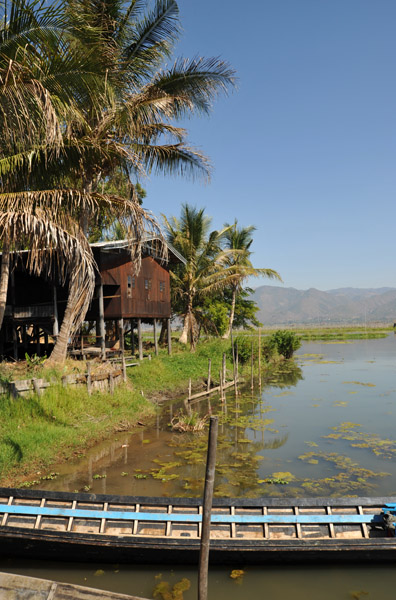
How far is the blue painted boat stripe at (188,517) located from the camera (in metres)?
7.27

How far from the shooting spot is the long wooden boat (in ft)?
22.2

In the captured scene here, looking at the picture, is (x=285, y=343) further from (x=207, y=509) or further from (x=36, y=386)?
(x=207, y=509)

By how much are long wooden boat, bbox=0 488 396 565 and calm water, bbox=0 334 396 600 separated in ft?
0.84

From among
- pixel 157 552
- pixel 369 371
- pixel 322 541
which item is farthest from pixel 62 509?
pixel 369 371

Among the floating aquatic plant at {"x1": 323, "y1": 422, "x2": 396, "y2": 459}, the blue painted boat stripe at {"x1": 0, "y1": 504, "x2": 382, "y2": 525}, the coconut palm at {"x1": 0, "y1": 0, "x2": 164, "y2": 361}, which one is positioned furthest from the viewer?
the floating aquatic plant at {"x1": 323, "y1": 422, "x2": 396, "y2": 459}

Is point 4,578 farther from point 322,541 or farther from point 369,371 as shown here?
point 369,371

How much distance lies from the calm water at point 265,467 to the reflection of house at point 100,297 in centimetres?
640

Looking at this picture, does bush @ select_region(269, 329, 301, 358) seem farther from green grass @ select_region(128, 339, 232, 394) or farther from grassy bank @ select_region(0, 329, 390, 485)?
grassy bank @ select_region(0, 329, 390, 485)

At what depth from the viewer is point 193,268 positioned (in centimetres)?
3212

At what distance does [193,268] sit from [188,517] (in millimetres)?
25494

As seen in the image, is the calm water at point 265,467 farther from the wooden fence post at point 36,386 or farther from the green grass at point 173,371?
the wooden fence post at point 36,386

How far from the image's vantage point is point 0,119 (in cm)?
979

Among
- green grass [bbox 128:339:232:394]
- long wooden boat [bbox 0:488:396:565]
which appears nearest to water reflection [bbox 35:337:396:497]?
green grass [bbox 128:339:232:394]

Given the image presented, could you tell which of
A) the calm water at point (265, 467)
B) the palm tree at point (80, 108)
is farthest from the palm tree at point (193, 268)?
the palm tree at point (80, 108)
